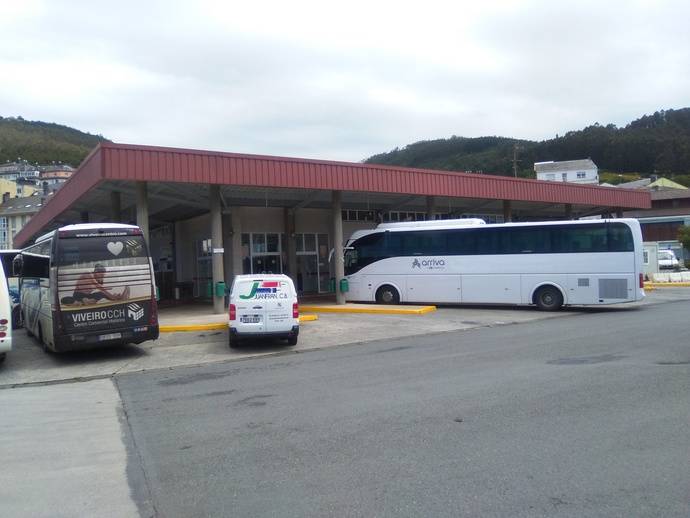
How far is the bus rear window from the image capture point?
1407 cm

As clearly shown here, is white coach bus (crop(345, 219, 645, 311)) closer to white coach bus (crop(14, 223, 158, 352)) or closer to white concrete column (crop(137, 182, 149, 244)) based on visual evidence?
white concrete column (crop(137, 182, 149, 244))

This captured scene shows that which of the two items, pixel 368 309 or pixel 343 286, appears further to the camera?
pixel 343 286

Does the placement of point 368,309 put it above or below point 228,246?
below

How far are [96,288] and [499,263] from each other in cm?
1423

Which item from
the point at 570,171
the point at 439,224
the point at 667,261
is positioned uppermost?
the point at 570,171

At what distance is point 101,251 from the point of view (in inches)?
567

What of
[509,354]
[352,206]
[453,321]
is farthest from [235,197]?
[509,354]

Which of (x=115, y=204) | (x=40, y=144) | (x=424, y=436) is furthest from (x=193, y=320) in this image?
(x=40, y=144)

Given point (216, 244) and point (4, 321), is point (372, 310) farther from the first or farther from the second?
point (4, 321)

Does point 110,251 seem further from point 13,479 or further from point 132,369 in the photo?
point 13,479

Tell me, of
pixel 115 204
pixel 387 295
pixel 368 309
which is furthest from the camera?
pixel 387 295

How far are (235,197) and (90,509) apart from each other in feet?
75.2

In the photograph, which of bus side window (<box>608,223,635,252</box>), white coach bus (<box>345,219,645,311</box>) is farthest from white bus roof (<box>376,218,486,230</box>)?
bus side window (<box>608,223,635,252</box>)

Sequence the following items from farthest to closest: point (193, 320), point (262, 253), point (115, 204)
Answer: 1. point (262, 253)
2. point (115, 204)
3. point (193, 320)
